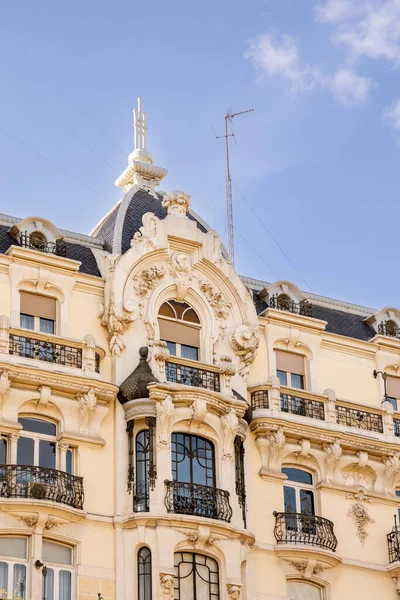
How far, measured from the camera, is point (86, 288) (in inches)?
1679

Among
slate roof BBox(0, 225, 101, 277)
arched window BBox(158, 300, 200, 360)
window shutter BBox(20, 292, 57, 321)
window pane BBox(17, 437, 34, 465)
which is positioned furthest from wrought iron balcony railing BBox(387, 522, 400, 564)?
window shutter BBox(20, 292, 57, 321)

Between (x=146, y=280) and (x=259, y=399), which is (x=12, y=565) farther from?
(x=146, y=280)

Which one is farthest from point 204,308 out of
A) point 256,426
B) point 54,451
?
point 54,451

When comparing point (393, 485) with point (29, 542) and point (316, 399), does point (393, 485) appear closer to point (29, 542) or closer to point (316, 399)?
point (316, 399)

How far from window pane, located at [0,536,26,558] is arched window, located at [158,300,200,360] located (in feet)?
24.5

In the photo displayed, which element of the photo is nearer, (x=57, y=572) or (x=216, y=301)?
(x=57, y=572)

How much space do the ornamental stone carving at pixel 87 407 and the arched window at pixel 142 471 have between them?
4.56 feet

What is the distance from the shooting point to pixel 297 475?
143 ft

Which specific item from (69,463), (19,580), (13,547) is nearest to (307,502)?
(69,463)

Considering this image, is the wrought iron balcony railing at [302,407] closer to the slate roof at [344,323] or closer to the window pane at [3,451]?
the slate roof at [344,323]

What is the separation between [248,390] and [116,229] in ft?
19.6

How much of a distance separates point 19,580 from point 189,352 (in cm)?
871

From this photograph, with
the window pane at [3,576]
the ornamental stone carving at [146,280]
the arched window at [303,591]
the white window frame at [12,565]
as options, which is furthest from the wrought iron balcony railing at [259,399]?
the window pane at [3,576]

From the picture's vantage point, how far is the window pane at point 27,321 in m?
41.6
